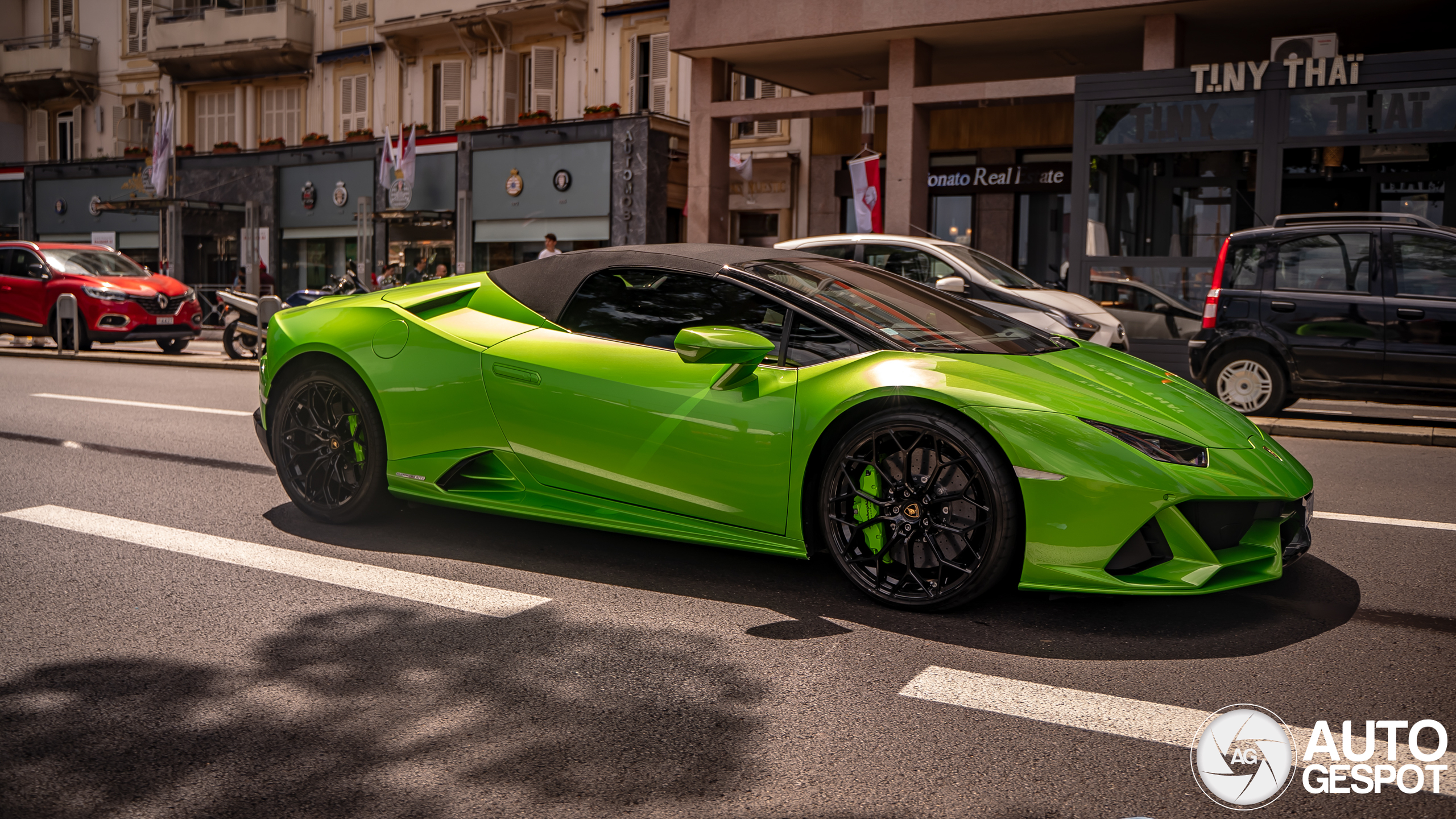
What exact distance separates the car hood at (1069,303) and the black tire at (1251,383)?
133 cm

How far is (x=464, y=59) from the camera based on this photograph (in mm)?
28797

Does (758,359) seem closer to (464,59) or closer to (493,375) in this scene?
(493,375)

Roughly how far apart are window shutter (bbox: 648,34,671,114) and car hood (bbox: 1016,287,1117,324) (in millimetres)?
16440

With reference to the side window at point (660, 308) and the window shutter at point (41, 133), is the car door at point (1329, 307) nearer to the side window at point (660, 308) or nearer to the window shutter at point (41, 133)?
the side window at point (660, 308)

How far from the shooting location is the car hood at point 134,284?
17.0 metres

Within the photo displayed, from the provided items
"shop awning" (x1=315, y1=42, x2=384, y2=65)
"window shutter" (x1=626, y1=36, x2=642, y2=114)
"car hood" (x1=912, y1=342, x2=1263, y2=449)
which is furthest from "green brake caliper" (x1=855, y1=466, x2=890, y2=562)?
"shop awning" (x1=315, y1=42, x2=384, y2=65)

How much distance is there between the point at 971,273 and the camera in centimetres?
1109

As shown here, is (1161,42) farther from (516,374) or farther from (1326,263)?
(516,374)

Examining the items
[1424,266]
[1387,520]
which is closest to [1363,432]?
[1424,266]

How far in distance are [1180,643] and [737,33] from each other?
16.5 m

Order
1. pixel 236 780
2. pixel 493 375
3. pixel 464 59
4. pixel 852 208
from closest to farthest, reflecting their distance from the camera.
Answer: pixel 236 780 < pixel 493 375 < pixel 852 208 < pixel 464 59

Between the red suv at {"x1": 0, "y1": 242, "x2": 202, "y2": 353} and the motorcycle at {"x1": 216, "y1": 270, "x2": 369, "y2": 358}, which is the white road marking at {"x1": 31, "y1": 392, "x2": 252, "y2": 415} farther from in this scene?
the red suv at {"x1": 0, "y1": 242, "x2": 202, "y2": 353}

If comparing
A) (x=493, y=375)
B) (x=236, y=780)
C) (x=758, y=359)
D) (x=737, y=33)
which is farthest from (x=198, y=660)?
(x=737, y=33)

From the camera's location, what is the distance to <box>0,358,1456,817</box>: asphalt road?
98.5 inches
